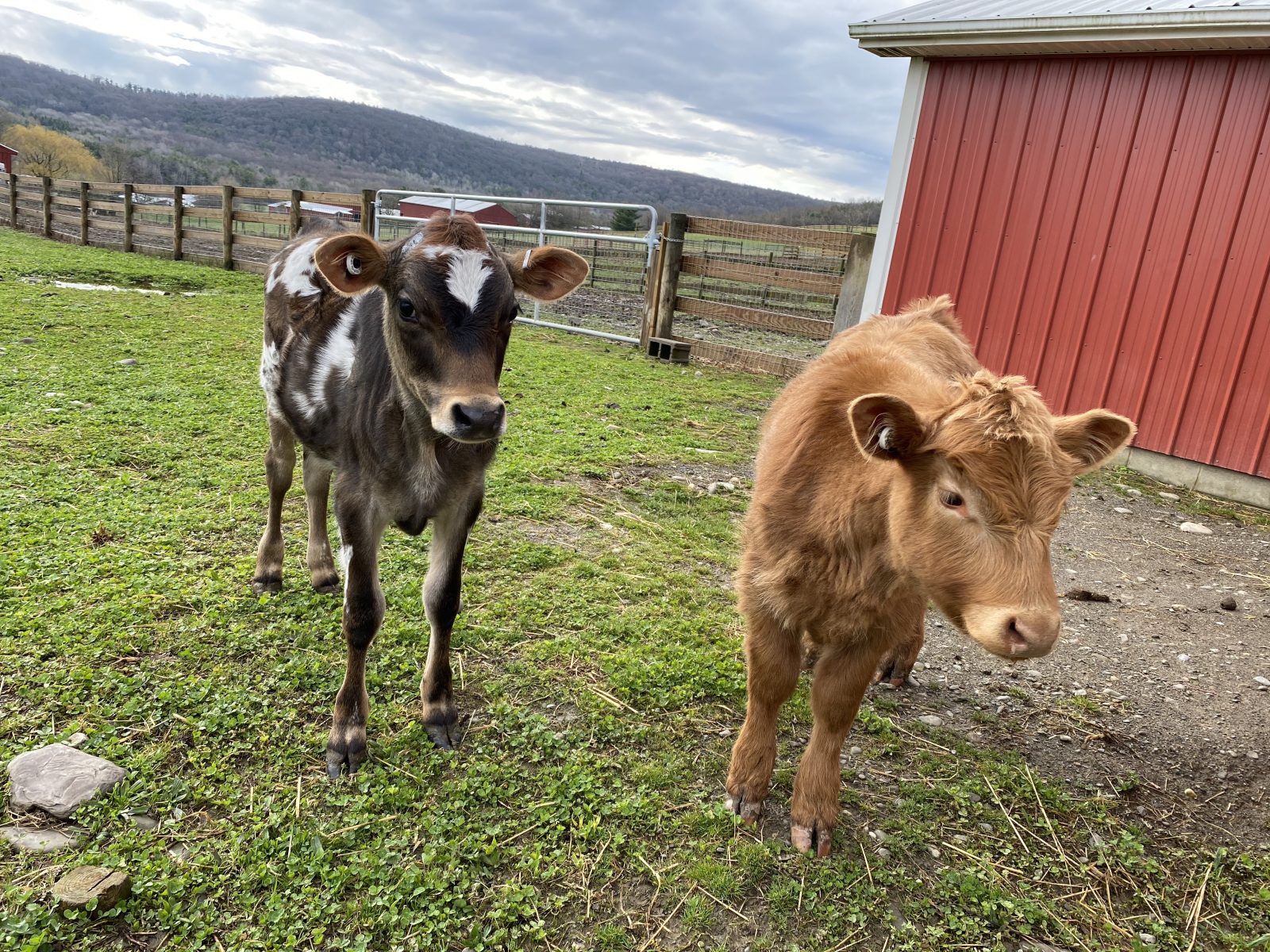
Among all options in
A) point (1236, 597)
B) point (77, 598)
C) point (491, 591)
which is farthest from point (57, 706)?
point (1236, 597)

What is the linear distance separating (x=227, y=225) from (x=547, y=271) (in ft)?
53.9

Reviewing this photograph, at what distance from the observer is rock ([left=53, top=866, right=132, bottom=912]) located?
6.98 feet

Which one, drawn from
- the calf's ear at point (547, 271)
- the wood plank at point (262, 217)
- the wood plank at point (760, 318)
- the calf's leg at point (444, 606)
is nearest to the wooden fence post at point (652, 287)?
the wood plank at point (760, 318)

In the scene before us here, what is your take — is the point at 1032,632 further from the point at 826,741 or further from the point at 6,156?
the point at 6,156

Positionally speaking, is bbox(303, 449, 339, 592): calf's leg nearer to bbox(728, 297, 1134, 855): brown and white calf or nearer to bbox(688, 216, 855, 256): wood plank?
bbox(728, 297, 1134, 855): brown and white calf

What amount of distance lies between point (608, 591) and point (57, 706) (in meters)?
2.54

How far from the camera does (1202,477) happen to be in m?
7.65

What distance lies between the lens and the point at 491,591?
4.22m

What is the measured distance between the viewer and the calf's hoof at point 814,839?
2693 mm

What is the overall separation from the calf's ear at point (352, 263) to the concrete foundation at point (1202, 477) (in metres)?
7.25

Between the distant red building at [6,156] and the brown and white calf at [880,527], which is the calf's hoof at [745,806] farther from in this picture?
the distant red building at [6,156]

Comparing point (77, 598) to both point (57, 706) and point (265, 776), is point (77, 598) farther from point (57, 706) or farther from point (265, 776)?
point (265, 776)

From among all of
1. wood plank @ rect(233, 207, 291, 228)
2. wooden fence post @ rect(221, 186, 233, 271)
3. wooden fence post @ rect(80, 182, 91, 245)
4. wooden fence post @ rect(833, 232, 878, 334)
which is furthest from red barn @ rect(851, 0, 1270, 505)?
wooden fence post @ rect(80, 182, 91, 245)

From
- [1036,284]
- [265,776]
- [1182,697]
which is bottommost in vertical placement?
[265,776]
